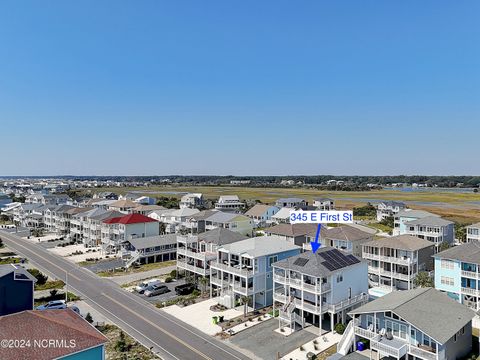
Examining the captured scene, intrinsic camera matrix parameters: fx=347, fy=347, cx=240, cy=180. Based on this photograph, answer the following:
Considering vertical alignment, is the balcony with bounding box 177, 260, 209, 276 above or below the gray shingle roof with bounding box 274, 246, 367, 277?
below

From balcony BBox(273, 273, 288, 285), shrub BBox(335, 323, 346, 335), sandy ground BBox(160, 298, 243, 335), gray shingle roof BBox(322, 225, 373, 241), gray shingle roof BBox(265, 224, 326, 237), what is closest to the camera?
shrub BBox(335, 323, 346, 335)

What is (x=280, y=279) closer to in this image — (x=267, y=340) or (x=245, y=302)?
(x=245, y=302)

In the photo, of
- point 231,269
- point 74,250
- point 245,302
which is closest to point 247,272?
point 231,269

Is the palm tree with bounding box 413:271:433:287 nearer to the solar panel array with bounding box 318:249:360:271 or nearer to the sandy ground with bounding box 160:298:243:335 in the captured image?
the solar panel array with bounding box 318:249:360:271

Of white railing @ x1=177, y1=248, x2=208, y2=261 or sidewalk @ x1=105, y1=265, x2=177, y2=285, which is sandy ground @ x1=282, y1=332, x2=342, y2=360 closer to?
white railing @ x1=177, y1=248, x2=208, y2=261

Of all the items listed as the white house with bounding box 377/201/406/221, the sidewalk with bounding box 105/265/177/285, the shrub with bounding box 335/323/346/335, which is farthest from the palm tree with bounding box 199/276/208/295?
the white house with bounding box 377/201/406/221

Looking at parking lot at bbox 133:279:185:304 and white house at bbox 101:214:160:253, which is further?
white house at bbox 101:214:160:253

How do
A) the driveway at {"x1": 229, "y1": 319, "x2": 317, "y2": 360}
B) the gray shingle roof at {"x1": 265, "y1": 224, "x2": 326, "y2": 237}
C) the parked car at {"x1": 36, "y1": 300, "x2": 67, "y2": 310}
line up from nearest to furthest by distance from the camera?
the driveway at {"x1": 229, "y1": 319, "x2": 317, "y2": 360}, the parked car at {"x1": 36, "y1": 300, "x2": 67, "y2": 310}, the gray shingle roof at {"x1": 265, "y1": 224, "x2": 326, "y2": 237}

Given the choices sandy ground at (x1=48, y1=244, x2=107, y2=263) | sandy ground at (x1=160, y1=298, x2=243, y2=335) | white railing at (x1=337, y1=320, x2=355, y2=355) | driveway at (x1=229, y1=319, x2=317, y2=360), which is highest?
white railing at (x1=337, y1=320, x2=355, y2=355)
